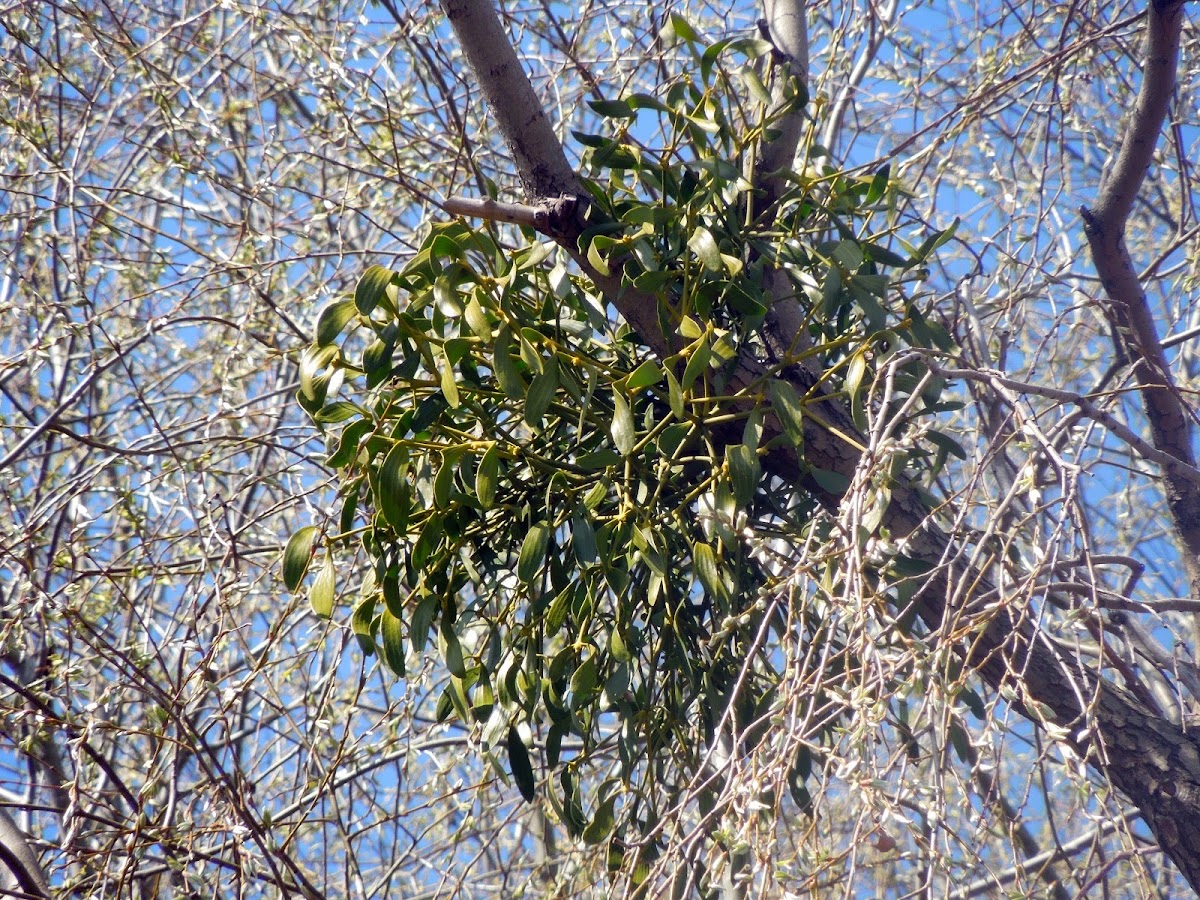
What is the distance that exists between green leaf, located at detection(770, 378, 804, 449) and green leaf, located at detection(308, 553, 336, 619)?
46 cm

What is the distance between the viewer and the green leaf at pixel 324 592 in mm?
1089

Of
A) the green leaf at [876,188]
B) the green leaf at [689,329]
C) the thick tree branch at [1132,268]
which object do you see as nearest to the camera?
the green leaf at [689,329]

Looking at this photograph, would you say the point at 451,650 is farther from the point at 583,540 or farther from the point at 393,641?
the point at 583,540

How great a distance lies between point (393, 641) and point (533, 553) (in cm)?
17

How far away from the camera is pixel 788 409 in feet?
3.43

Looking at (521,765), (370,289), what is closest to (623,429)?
(370,289)

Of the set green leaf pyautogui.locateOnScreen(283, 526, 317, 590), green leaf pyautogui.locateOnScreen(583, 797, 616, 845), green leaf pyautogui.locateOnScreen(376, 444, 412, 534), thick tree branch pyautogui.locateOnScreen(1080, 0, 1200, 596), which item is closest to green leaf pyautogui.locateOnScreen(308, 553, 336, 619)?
green leaf pyautogui.locateOnScreen(283, 526, 317, 590)

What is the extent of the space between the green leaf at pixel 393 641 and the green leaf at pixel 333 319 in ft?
0.90

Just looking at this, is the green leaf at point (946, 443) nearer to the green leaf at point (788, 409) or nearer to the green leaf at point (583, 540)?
the green leaf at point (788, 409)

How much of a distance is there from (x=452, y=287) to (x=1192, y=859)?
0.90 meters

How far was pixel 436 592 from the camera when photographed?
113 cm

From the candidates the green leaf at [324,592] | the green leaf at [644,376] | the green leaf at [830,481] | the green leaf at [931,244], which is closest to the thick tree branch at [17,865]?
the green leaf at [324,592]

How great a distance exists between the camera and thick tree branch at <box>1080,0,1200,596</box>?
54.2 inches

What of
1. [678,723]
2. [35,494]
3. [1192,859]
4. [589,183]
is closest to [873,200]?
[589,183]
